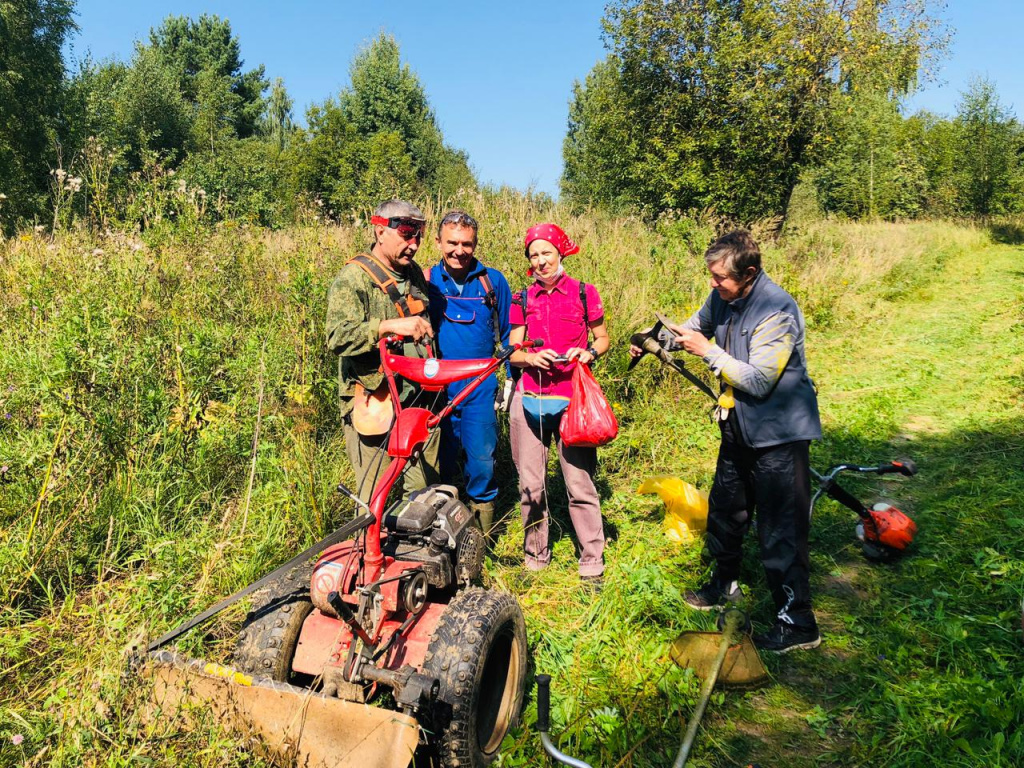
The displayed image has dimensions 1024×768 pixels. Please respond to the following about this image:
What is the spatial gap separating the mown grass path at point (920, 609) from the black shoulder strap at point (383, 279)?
8.62 feet

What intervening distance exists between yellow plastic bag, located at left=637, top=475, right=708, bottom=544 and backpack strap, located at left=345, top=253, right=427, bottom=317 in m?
2.30

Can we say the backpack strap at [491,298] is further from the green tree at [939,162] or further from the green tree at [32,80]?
the green tree at [939,162]

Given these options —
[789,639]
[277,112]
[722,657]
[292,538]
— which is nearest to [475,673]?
[722,657]

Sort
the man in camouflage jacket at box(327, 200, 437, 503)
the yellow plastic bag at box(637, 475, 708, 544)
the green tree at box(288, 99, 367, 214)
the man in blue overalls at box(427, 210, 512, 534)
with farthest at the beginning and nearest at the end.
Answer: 1. the green tree at box(288, 99, 367, 214)
2. the yellow plastic bag at box(637, 475, 708, 544)
3. the man in blue overalls at box(427, 210, 512, 534)
4. the man in camouflage jacket at box(327, 200, 437, 503)

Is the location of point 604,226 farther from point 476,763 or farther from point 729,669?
point 476,763

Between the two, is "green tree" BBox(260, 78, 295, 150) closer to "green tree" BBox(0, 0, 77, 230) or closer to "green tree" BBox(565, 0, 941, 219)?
"green tree" BBox(0, 0, 77, 230)

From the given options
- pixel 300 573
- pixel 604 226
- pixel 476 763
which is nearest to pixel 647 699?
pixel 476 763

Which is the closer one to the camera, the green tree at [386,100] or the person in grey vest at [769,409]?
the person in grey vest at [769,409]

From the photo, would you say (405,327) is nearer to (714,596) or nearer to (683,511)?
(714,596)

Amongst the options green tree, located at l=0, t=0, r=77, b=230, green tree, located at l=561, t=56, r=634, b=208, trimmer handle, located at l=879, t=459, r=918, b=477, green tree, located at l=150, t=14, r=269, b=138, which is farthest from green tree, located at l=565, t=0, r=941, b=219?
green tree, located at l=150, t=14, r=269, b=138

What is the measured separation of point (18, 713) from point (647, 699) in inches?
106

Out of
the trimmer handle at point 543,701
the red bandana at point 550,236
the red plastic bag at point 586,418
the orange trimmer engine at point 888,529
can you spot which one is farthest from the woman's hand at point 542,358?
the orange trimmer engine at point 888,529

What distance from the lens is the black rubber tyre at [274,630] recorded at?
2.49 meters

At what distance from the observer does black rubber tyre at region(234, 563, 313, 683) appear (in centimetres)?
249
